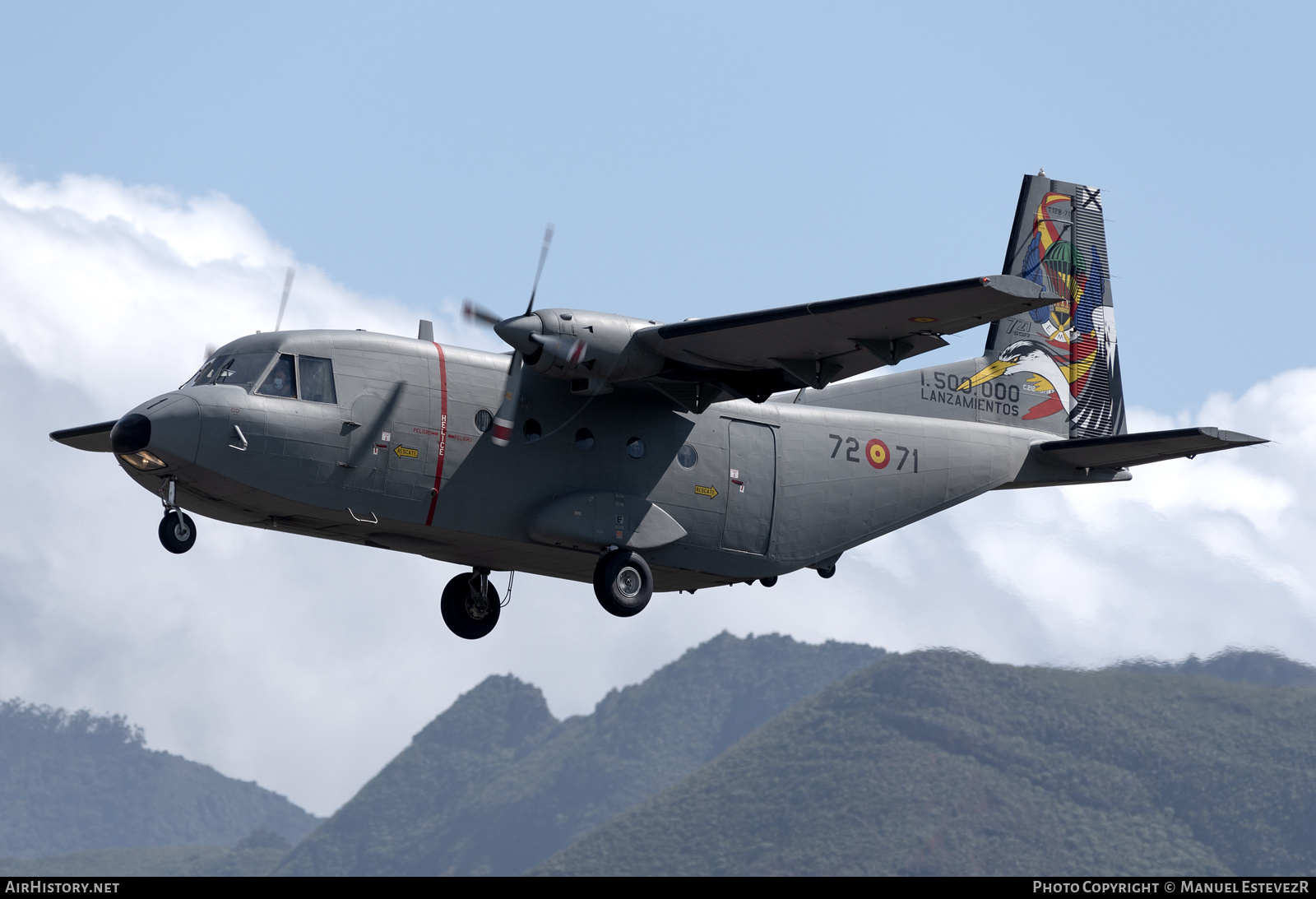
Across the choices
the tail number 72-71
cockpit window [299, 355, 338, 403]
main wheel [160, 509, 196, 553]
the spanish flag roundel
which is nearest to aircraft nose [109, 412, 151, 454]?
main wheel [160, 509, 196, 553]

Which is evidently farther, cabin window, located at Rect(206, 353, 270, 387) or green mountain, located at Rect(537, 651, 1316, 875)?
green mountain, located at Rect(537, 651, 1316, 875)

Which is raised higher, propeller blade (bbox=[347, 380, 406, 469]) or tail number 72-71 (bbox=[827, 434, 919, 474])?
tail number 72-71 (bbox=[827, 434, 919, 474])

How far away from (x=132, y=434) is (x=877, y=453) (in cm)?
993

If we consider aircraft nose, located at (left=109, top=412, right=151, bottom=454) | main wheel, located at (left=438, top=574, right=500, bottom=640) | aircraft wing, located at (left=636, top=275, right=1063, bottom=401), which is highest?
aircraft wing, located at (left=636, top=275, right=1063, bottom=401)

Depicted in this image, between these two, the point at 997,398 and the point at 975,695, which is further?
the point at 975,695

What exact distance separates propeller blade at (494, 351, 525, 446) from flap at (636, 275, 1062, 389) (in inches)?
60.1

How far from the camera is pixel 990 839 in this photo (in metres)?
159

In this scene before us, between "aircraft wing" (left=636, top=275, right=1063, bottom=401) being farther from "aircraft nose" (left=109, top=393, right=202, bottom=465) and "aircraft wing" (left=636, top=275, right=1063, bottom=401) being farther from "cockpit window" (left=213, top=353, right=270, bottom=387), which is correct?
"aircraft nose" (left=109, top=393, right=202, bottom=465)

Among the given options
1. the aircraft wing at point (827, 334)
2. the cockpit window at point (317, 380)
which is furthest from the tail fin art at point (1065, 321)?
the cockpit window at point (317, 380)

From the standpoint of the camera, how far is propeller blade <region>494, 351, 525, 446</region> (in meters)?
18.0

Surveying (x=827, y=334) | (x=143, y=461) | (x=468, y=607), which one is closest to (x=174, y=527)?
(x=143, y=461)

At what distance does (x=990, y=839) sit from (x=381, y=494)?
151m
